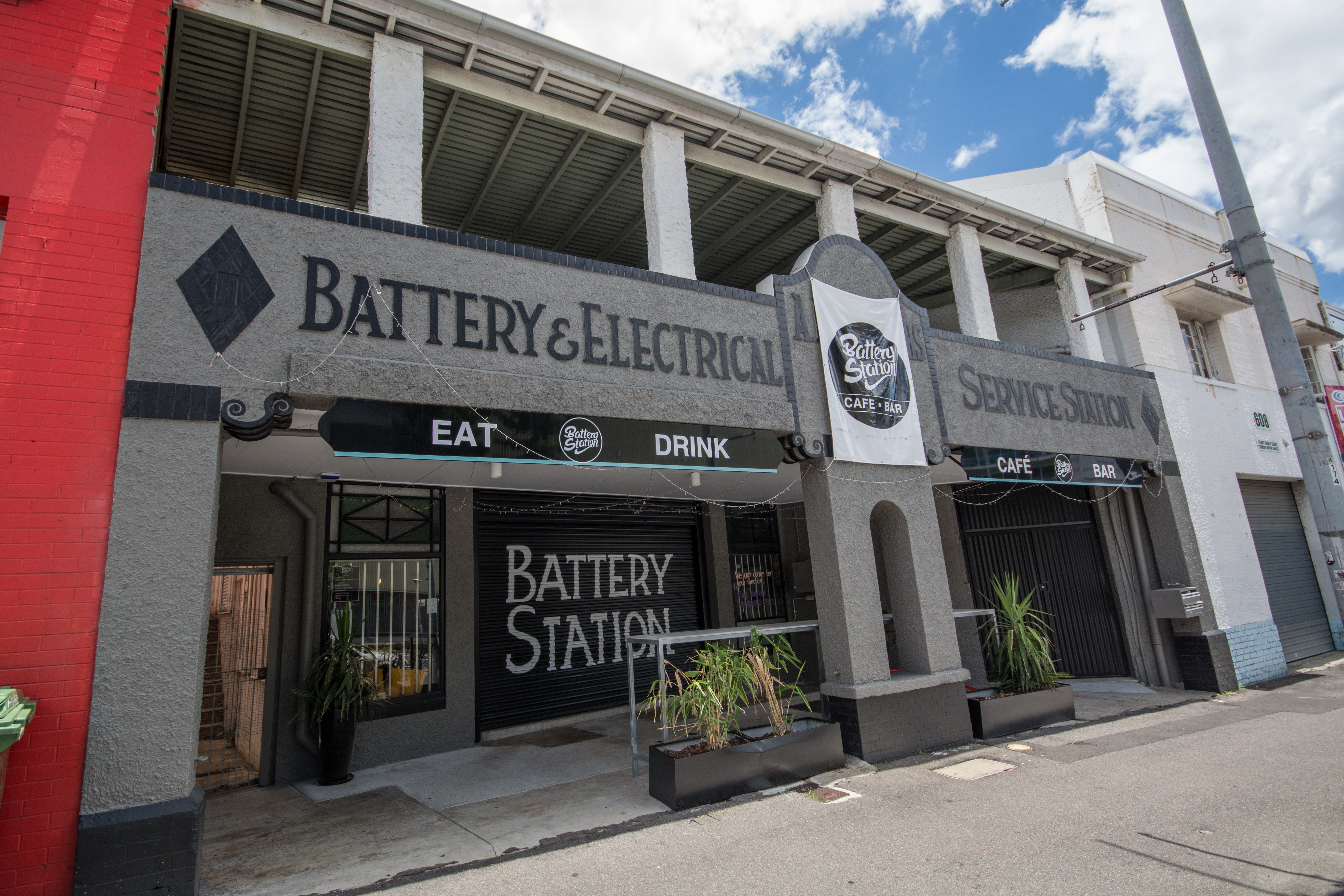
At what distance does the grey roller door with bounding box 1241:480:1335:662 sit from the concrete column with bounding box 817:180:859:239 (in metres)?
9.75

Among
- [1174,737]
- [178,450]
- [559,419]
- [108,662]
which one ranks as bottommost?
[1174,737]

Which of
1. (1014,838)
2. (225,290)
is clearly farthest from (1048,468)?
(225,290)

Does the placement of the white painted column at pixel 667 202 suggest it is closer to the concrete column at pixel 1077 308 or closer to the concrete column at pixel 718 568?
the concrete column at pixel 718 568

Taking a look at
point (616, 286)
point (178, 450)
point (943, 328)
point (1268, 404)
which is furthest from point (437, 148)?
point (1268, 404)

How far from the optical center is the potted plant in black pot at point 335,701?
283 inches

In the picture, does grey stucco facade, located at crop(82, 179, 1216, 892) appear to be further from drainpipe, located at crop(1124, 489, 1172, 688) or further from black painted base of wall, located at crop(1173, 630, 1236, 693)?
drainpipe, located at crop(1124, 489, 1172, 688)

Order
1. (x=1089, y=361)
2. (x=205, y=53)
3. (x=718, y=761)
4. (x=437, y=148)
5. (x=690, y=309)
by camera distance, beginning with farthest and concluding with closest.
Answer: (x=1089, y=361) → (x=437, y=148) → (x=690, y=309) → (x=205, y=53) → (x=718, y=761)

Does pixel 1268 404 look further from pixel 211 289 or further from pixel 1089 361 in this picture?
pixel 211 289

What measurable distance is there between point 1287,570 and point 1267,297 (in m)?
10.8

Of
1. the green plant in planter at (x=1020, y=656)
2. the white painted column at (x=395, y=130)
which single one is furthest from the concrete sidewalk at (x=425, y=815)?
the white painted column at (x=395, y=130)

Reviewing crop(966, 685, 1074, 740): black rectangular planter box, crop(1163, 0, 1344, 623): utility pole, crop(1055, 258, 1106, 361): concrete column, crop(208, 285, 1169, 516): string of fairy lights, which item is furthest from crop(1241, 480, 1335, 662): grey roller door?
crop(1163, 0, 1344, 623): utility pole

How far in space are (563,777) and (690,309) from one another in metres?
5.08

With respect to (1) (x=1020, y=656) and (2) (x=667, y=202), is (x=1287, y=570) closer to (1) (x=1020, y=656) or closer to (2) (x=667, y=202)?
(1) (x=1020, y=656)

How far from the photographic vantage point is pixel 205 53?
23.1 ft
